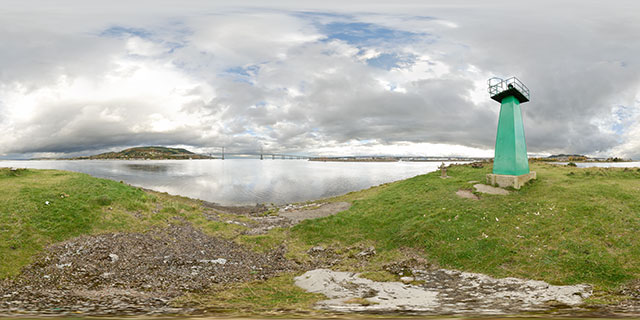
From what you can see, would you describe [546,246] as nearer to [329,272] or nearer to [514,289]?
[514,289]

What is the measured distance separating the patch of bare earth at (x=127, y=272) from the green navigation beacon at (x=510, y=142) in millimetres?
20255

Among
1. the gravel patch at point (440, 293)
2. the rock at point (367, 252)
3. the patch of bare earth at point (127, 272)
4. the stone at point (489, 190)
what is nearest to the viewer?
the gravel patch at point (440, 293)

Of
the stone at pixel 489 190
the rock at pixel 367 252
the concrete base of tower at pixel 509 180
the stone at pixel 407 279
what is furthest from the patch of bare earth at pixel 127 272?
the concrete base of tower at pixel 509 180

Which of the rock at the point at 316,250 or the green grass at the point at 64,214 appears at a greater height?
the green grass at the point at 64,214

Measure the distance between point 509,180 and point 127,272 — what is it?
26941mm

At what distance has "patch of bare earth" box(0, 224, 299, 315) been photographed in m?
8.30

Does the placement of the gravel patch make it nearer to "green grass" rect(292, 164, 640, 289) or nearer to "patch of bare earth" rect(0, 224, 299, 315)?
"green grass" rect(292, 164, 640, 289)

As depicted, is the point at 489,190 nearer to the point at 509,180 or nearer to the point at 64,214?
the point at 509,180

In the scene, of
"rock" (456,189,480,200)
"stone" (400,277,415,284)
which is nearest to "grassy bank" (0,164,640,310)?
"stone" (400,277,415,284)

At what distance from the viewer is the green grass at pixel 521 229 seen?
11.5m

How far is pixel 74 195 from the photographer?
18938 mm

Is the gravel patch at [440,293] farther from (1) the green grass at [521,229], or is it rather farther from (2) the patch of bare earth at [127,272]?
(2) the patch of bare earth at [127,272]

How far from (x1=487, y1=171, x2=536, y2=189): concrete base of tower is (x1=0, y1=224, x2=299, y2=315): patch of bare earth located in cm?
1984

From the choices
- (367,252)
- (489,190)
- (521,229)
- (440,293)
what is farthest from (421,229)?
(489,190)
